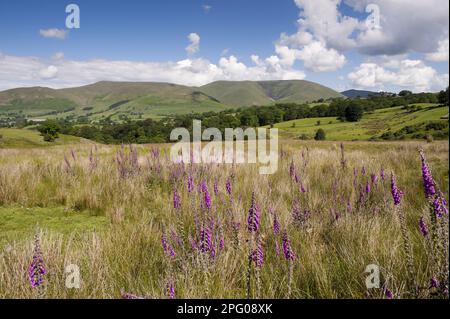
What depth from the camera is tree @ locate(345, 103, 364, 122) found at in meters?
116

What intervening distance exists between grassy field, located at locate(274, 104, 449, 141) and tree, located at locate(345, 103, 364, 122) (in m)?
2.56

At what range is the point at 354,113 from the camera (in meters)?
116

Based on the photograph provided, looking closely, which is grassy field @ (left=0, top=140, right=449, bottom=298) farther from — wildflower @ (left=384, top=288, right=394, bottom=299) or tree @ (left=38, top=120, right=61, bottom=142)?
tree @ (left=38, top=120, right=61, bottom=142)

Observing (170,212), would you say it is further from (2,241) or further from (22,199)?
(22,199)

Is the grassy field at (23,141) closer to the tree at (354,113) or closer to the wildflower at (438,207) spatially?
the wildflower at (438,207)

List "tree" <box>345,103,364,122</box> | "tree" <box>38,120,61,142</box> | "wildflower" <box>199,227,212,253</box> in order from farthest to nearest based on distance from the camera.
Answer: "tree" <box>345,103,364,122</box> < "tree" <box>38,120,61,142</box> < "wildflower" <box>199,227,212,253</box>

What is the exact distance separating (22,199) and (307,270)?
17.8 ft

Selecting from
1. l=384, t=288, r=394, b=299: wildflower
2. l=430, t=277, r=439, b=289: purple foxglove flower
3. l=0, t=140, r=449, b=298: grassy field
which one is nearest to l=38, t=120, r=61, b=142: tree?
l=0, t=140, r=449, b=298: grassy field

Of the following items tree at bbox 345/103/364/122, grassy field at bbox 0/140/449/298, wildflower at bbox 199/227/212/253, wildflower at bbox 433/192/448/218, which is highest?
tree at bbox 345/103/364/122

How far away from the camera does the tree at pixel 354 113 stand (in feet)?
382

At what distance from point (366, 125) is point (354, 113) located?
12.0 meters

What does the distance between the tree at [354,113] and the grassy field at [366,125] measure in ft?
8.39

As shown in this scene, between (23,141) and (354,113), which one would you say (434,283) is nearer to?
(23,141)

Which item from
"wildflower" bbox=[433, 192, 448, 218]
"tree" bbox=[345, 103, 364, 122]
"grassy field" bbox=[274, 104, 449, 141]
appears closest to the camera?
"wildflower" bbox=[433, 192, 448, 218]
